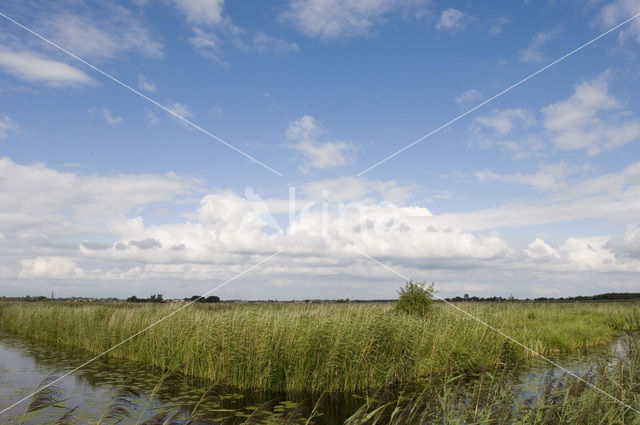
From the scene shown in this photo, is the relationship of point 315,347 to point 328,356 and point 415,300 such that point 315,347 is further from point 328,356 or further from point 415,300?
point 415,300

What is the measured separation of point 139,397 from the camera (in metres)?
9.95

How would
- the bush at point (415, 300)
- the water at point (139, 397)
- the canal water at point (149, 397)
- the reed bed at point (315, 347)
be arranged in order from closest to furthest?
the canal water at point (149, 397), the water at point (139, 397), the reed bed at point (315, 347), the bush at point (415, 300)

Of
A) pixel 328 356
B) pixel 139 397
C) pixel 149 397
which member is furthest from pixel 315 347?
pixel 139 397

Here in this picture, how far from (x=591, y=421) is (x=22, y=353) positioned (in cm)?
2197

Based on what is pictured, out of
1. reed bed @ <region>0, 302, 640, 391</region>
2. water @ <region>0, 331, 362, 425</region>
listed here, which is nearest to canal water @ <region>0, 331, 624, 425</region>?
water @ <region>0, 331, 362, 425</region>

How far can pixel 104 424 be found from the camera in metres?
8.99

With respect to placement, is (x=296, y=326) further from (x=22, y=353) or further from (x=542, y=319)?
(x=542, y=319)

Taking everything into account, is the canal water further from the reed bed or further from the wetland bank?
the reed bed

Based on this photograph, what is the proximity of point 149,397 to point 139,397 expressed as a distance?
4.49ft

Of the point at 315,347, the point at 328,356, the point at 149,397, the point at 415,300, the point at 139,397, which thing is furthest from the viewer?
the point at 415,300

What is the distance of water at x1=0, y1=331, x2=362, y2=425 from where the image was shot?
32.0ft

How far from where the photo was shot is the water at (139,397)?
9.77 metres

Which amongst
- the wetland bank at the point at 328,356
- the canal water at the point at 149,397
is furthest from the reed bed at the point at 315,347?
the canal water at the point at 149,397

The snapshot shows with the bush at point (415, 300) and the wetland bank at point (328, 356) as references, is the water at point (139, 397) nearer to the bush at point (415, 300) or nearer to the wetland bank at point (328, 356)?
the wetland bank at point (328, 356)
